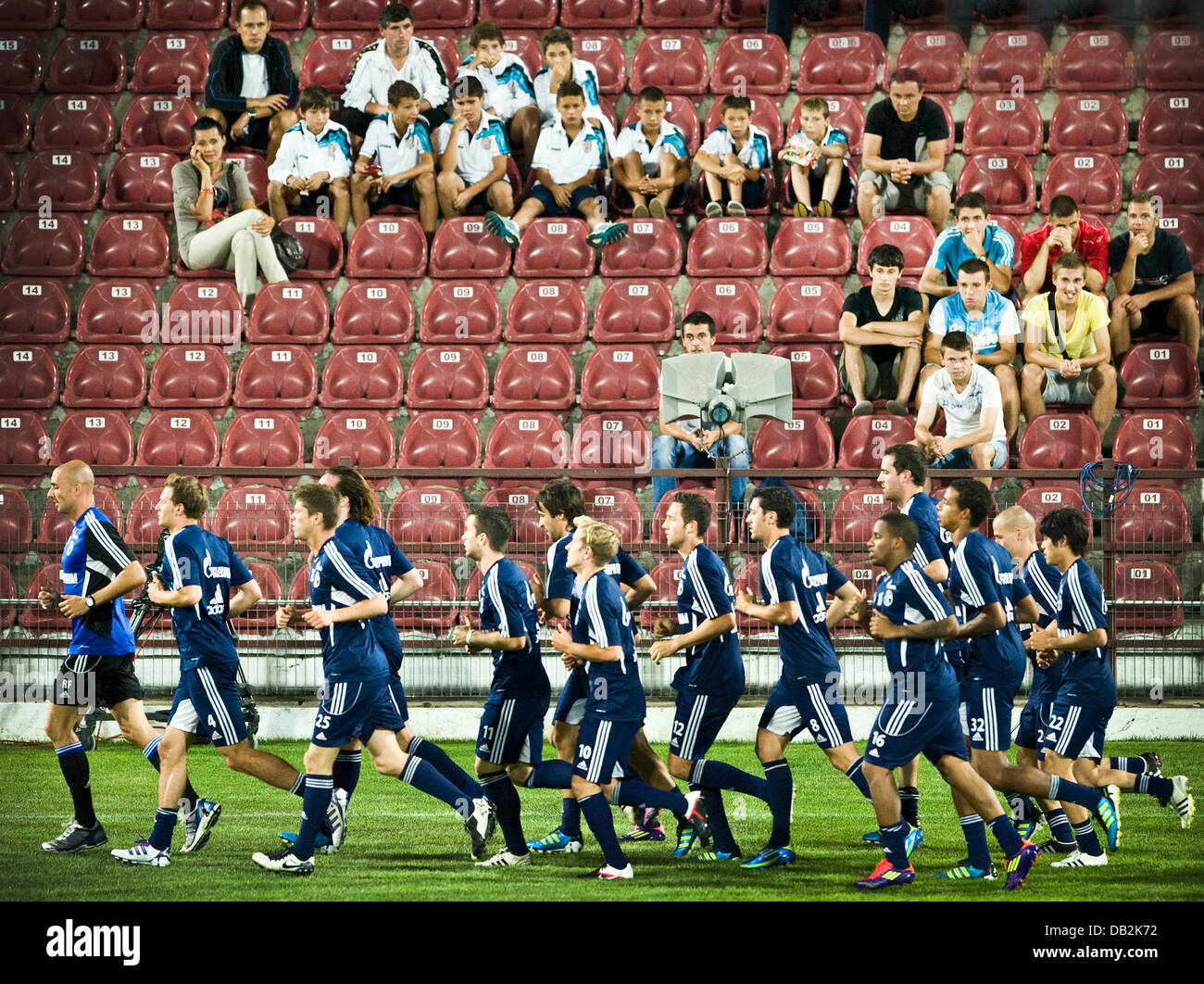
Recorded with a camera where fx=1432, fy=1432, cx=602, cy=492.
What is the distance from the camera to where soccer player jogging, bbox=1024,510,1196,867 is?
7.11m

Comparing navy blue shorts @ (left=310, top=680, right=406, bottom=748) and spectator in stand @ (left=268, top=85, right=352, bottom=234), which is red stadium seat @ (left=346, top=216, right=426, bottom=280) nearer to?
spectator in stand @ (left=268, top=85, right=352, bottom=234)

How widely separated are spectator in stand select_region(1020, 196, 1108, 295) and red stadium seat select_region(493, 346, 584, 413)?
157 inches

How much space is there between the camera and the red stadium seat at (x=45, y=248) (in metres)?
13.4

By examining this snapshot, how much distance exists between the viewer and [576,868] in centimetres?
674

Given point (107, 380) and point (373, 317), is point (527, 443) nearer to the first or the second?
point (373, 317)

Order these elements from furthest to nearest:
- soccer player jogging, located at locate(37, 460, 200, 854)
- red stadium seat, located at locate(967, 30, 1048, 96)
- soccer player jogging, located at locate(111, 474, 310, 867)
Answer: red stadium seat, located at locate(967, 30, 1048, 96)
soccer player jogging, located at locate(37, 460, 200, 854)
soccer player jogging, located at locate(111, 474, 310, 867)

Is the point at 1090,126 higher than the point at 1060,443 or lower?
higher

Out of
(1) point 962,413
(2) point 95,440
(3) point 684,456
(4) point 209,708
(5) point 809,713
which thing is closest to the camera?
(4) point 209,708

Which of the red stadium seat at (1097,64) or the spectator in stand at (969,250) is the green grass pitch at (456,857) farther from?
the red stadium seat at (1097,64)

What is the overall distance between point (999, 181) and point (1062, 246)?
1.67 m

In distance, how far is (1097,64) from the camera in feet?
46.4

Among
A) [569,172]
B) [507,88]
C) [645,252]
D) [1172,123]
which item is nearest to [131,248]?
[507,88]

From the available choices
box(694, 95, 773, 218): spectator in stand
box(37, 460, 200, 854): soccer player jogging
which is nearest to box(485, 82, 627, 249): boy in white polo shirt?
box(694, 95, 773, 218): spectator in stand

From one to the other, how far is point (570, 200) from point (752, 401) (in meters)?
3.46
